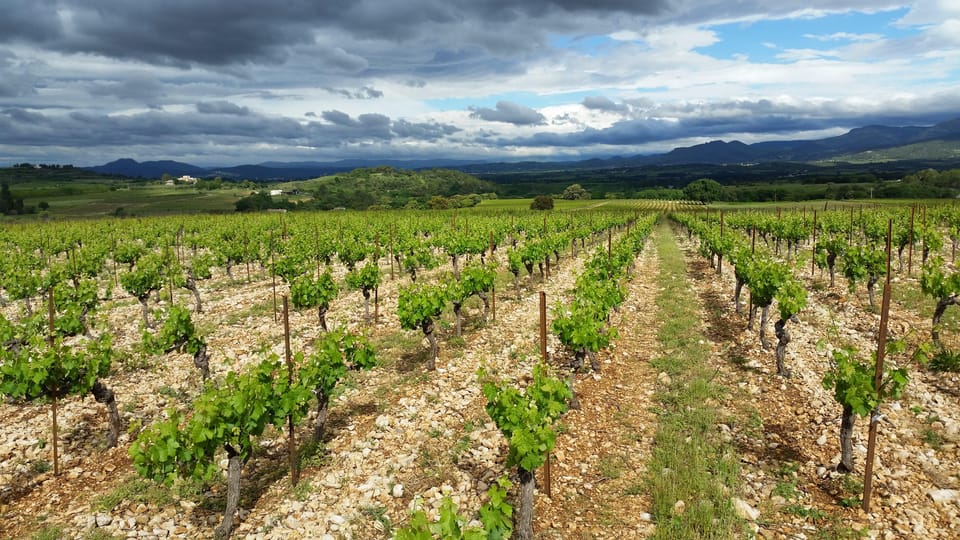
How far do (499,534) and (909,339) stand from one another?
14161mm

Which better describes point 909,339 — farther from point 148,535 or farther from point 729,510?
point 148,535

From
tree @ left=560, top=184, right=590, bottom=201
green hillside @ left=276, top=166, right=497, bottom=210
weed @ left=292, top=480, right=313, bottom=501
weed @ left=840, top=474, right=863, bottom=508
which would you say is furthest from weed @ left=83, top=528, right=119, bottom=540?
tree @ left=560, top=184, right=590, bottom=201

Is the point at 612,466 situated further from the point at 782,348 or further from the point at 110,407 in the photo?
the point at 110,407

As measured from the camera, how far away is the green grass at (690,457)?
7.39 metres

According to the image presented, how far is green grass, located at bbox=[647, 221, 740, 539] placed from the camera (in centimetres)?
739

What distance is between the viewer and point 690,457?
9039 mm

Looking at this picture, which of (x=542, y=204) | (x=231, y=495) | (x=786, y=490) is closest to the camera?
(x=231, y=495)

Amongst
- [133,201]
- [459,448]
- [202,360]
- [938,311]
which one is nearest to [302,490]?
[459,448]

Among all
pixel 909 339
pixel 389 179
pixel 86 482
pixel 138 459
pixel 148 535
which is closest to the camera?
pixel 138 459

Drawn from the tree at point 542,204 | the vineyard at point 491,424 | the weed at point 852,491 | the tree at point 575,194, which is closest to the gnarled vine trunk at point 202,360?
the vineyard at point 491,424

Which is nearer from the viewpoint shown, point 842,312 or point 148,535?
point 148,535

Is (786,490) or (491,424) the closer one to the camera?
(786,490)

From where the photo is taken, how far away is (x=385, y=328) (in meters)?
17.8

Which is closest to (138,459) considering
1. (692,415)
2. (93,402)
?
(93,402)
